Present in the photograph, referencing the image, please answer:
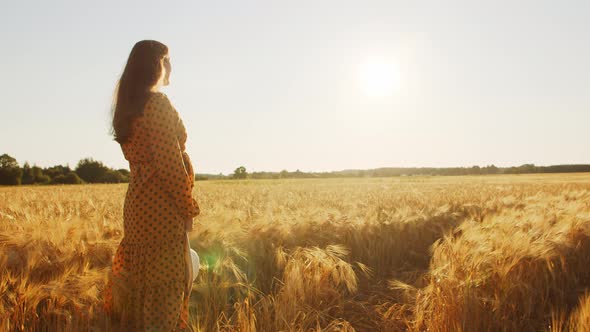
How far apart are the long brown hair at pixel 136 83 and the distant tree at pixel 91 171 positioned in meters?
42.7

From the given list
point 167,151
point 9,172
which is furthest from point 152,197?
point 9,172

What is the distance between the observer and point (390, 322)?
3232mm

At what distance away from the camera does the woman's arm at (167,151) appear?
2.43 meters

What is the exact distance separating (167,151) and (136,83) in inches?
19.4

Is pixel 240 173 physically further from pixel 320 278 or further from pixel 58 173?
pixel 320 278

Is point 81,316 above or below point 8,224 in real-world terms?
below

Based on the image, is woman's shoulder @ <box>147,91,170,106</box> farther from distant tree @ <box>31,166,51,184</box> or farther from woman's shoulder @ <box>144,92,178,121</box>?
distant tree @ <box>31,166,51,184</box>

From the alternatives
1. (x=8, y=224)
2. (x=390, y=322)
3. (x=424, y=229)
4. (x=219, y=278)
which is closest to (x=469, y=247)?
(x=390, y=322)

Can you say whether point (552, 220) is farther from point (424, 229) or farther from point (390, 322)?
point (390, 322)

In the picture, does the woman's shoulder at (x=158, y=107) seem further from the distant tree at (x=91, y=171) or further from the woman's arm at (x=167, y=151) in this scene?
the distant tree at (x=91, y=171)

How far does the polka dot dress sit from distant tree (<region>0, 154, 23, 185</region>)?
133 ft

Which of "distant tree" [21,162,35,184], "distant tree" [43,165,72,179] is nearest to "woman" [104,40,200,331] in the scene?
"distant tree" [21,162,35,184]

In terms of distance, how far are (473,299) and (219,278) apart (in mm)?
2136

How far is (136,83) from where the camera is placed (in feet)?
8.09
